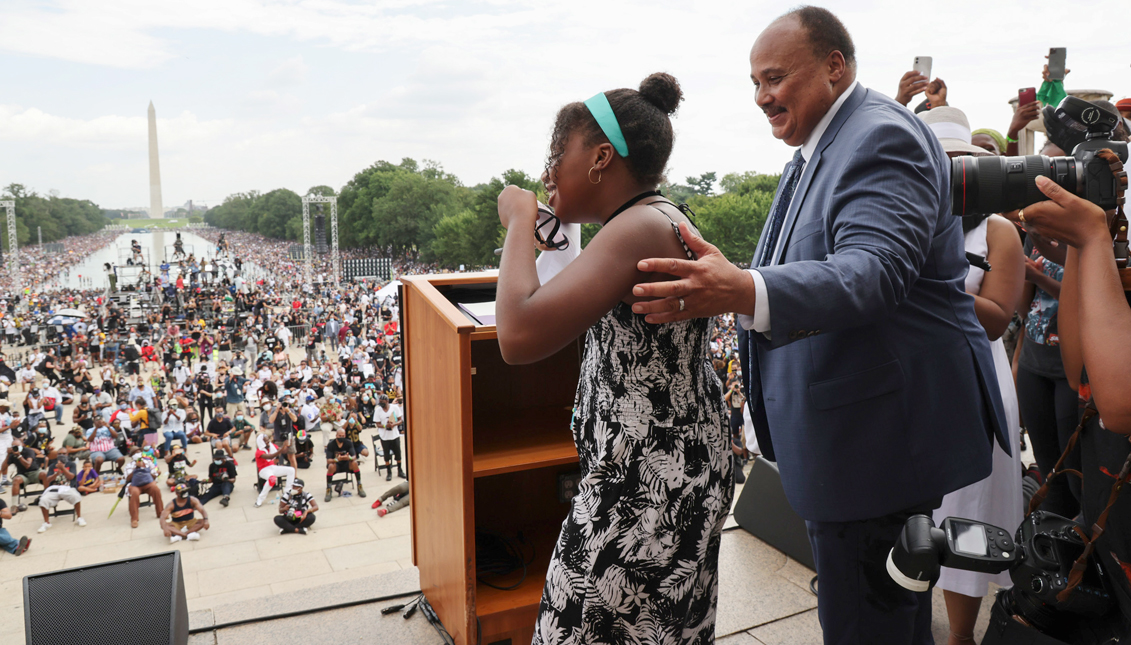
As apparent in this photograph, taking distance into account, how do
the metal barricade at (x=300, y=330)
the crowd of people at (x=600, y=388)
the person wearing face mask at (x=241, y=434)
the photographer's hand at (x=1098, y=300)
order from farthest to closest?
the metal barricade at (x=300, y=330), the person wearing face mask at (x=241, y=434), the crowd of people at (x=600, y=388), the photographer's hand at (x=1098, y=300)

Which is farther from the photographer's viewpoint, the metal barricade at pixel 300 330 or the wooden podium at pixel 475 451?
the metal barricade at pixel 300 330

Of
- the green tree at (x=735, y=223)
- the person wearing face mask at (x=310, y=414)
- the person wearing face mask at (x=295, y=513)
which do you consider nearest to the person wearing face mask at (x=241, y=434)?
the person wearing face mask at (x=310, y=414)

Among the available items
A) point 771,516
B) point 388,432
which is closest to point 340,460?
point 388,432

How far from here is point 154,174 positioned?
262 feet

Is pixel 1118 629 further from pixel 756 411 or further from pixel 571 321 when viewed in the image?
pixel 571 321

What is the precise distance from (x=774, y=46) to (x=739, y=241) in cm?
4077

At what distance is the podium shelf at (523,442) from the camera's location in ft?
6.32

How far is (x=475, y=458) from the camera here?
6.43 ft

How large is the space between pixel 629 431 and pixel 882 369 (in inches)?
15.8

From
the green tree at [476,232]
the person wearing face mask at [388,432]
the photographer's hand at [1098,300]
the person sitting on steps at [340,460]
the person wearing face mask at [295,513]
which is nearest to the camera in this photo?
the photographer's hand at [1098,300]

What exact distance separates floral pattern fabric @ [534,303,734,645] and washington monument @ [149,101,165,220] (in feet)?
271

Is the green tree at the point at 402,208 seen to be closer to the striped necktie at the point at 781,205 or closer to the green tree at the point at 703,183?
the green tree at the point at 703,183

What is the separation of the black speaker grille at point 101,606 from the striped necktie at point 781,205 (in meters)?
1.86

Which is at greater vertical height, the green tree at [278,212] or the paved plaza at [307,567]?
the green tree at [278,212]
